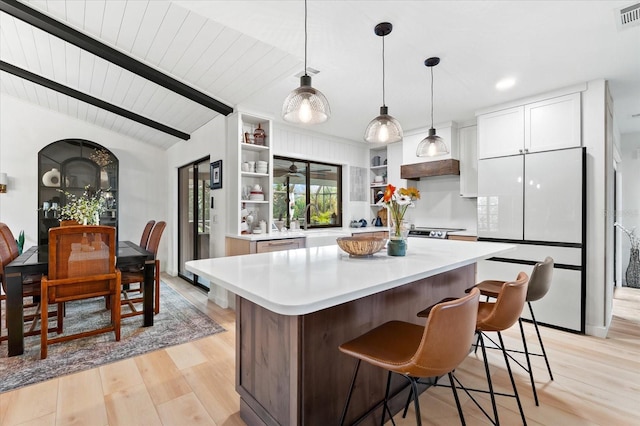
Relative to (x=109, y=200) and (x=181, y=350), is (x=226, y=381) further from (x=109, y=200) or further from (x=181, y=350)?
(x=109, y=200)

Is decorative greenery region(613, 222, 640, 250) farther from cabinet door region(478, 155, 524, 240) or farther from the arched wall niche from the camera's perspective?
the arched wall niche

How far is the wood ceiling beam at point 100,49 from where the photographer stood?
2.54 metres

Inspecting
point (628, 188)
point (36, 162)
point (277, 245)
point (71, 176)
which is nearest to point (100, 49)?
point (277, 245)

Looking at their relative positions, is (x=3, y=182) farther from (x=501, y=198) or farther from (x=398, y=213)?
(x=501, y=198)

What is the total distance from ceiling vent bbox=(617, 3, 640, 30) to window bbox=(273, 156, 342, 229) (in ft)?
12.2

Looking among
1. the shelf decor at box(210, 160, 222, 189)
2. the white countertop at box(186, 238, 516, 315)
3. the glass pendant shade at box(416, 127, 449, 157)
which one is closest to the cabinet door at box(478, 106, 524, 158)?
the glass pendant shade at box(416, 127, 449, 157)

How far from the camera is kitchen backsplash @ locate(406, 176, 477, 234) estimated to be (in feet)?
15.0

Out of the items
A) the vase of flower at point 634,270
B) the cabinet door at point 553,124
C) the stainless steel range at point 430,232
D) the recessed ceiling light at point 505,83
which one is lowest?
the vase of flower at point 634,270

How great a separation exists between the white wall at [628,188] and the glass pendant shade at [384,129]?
15.7ft

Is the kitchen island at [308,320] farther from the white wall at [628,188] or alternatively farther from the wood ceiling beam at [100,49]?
the white wall at [628,188]

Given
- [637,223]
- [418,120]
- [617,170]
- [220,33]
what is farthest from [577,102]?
[220,33]

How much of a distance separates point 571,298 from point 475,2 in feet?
9.61

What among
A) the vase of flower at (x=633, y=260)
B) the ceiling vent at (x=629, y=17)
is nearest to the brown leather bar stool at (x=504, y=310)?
the ceiling vent at (x=629, y=17)

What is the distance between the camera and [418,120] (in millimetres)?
4363
